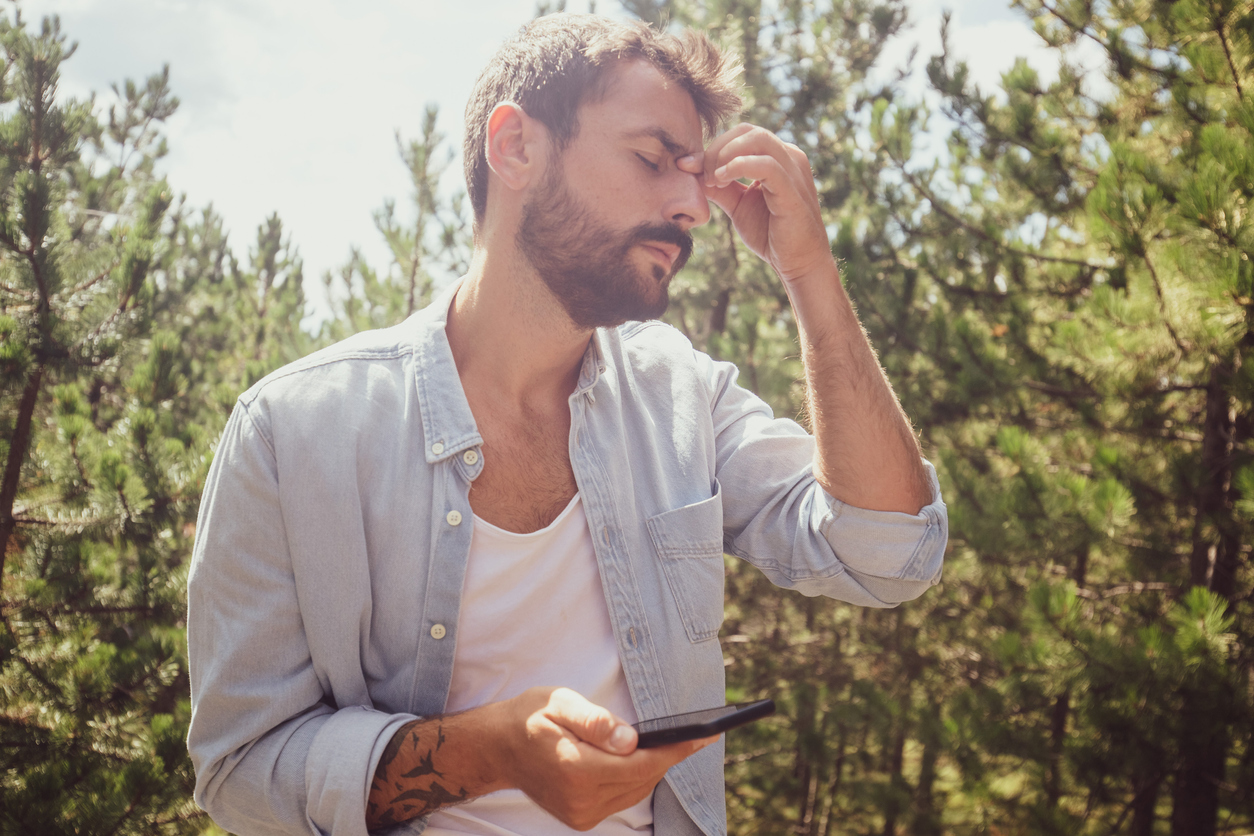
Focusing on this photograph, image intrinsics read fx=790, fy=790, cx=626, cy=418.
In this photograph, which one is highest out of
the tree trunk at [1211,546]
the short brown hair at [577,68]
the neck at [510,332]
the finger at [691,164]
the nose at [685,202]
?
the short brown hair at [577,68]

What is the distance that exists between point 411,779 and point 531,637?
336mm

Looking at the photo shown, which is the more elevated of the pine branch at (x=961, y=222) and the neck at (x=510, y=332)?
the pine branch at (x=961, y=222)

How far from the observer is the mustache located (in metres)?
1.68

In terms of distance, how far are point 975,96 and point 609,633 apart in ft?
18.9

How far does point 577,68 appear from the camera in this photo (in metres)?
1.77

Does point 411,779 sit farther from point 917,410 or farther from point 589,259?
point 917,410

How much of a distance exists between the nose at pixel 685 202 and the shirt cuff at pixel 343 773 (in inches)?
45.1

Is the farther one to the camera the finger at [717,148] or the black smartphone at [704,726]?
the finger at [717,148]

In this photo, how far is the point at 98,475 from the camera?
313 cm

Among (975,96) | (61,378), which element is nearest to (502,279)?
(61,378)

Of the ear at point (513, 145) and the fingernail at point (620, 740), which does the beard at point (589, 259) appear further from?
the fingernail at point (620, 740)

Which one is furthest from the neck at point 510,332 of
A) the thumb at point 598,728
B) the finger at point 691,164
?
the thumb at point 598,728

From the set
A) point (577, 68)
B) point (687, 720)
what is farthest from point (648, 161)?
point (687, 720)

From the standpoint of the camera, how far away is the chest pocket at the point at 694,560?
5.44 ft
